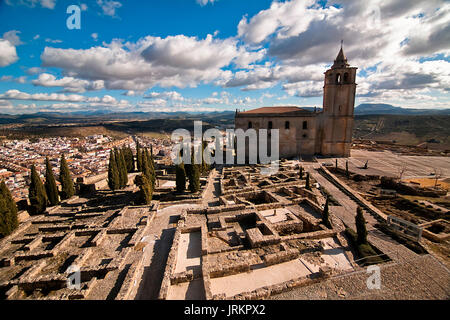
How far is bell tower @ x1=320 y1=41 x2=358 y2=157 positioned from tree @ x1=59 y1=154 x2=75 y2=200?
1356 inches

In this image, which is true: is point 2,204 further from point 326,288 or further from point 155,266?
point 326,288

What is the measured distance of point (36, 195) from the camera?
57.0ft

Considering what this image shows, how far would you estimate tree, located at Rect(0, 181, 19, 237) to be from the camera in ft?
43.5

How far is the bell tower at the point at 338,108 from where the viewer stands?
3091 cm

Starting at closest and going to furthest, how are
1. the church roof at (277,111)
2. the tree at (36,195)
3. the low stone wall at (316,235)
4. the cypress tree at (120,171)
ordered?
the low stone wall at (316,235), the tree at (36,195), the cypress tree at (120,171), the church roof at (277,111)

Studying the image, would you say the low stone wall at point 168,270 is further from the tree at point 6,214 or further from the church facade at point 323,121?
the church facade at point 323,121

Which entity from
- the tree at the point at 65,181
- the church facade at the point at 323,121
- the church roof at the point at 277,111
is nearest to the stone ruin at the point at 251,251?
the tree at the point at 65,181

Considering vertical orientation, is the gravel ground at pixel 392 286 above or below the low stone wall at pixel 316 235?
above

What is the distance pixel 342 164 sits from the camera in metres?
28.5

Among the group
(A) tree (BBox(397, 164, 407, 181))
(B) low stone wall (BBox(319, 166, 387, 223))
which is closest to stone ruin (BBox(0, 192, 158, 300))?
(B) low stone wall (BBox(319, 166, 387, 223))

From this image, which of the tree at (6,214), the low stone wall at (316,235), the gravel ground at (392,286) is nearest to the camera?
the gravel ground at (392,286)

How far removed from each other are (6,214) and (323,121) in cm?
3713

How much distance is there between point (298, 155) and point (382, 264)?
2680 cm

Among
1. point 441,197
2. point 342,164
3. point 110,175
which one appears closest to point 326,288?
point 441,197
